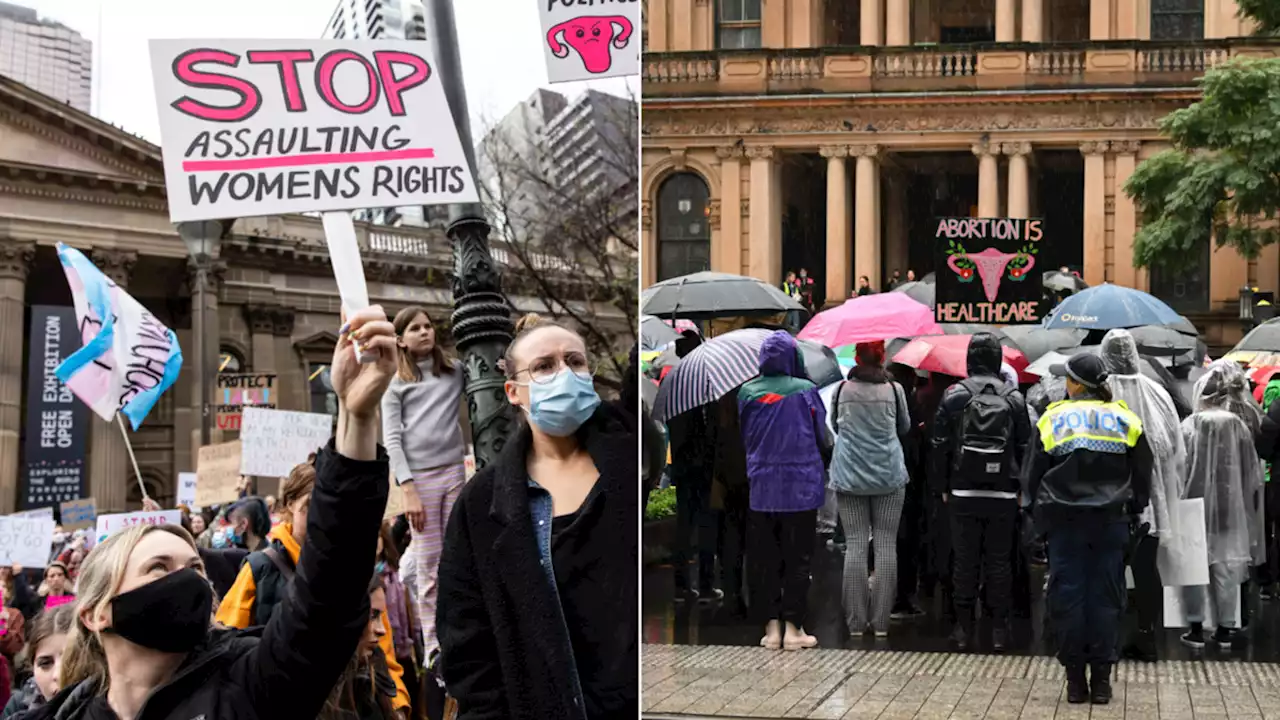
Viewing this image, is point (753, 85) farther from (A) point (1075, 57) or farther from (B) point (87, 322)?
(B) point (87, 322)

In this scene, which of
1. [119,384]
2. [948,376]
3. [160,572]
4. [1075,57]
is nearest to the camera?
[160,572]

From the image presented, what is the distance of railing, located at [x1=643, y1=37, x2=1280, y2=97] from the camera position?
714cm

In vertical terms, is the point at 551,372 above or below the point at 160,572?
above

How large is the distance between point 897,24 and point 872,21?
0.49 ft

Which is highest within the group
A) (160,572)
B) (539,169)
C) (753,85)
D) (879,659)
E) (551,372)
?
(753,85)

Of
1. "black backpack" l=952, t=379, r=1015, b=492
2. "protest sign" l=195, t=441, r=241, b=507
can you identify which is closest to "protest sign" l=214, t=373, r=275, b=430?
"protest sign" l=195, t=441, r=241, b=507

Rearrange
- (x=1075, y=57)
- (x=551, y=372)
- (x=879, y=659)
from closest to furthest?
(x=551, y=372)
(x=1075, y=57)
(x=879, y=659)

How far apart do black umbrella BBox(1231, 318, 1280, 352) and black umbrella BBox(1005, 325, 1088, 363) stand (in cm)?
70

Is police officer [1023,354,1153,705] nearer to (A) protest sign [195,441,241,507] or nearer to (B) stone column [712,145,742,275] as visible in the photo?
(B) stone column [712,145,742,275]

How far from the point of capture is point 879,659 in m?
7.70

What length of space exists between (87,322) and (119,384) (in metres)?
0.54

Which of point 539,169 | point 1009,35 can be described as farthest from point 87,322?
point 539,169

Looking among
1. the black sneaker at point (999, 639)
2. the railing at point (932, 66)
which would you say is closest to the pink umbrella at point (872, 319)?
the railing at point (932, 66)

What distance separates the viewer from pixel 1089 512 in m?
7.11
